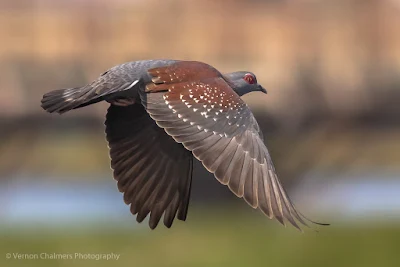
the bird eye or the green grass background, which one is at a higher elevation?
the bird eye

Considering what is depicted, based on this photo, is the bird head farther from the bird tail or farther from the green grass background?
the green grass background

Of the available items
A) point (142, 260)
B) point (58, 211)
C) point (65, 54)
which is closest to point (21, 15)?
point (65, 54)

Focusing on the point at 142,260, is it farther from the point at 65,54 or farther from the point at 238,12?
the point at 238,12

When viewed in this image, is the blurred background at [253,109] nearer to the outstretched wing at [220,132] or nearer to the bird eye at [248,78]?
the bird eye at [248,78]

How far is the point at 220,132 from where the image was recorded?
20.1 feet

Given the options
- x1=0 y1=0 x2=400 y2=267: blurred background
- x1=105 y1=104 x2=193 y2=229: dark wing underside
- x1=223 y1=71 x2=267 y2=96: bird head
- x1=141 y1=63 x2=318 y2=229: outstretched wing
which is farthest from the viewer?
x1=0 y1=0 x2=400 y2=267: blurred background

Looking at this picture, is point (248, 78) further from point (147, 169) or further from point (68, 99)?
point (68, 99)

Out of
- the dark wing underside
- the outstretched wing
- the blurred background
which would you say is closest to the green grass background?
the blurred background

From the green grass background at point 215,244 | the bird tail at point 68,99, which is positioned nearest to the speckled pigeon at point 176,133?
the bird tail at point 68,99

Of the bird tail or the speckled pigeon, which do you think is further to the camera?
the bird tail

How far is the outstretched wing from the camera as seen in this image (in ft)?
19.1

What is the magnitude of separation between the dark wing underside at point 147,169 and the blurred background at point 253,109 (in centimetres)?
581

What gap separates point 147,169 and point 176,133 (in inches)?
32.0

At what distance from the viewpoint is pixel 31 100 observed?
1428cm
